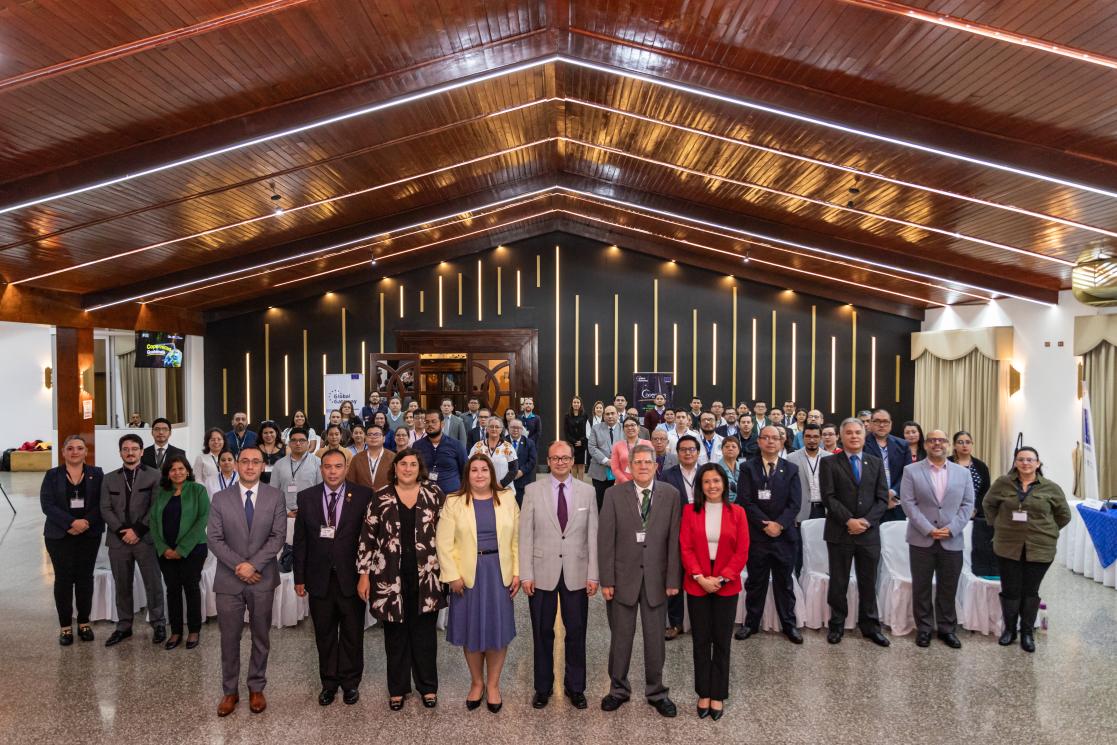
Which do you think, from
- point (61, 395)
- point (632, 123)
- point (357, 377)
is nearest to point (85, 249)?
point (61, 395)

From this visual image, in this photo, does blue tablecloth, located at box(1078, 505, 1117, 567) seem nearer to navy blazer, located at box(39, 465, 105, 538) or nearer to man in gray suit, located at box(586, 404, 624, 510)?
man in gray suit, located at box(586, 404, 624, 510)

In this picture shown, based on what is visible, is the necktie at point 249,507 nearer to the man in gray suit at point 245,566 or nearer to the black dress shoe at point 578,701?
the man in gray suit at point 245,566

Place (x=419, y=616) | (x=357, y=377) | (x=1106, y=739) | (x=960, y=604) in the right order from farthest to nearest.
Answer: (x=357, y=377) → (x=960, y=604) → (x=419, y=616) → (x=1106, y=739)

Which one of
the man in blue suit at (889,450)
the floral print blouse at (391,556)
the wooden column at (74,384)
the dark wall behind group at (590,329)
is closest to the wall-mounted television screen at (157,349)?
the wooden column at (74,384)

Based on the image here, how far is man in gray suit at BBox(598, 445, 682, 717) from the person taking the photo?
12.7 feet

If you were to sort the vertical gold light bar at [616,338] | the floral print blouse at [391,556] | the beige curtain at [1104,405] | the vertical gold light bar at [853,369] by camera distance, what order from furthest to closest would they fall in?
the vertical gold light bar at [616,338]
the vertical gold light bar at [853,369]
the beige curtain at [1104,405]
the floral print blouse at [391,556]

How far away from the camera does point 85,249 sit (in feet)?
27.9

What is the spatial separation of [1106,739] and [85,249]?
10508 millimetres

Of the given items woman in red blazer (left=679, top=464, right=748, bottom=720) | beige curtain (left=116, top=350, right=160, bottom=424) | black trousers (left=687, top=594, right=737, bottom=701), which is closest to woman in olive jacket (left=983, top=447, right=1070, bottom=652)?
woman in red blazer (left=679, top=464, right=748, bottom=720)

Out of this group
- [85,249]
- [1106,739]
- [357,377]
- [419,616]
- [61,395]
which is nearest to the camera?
[1106,739]

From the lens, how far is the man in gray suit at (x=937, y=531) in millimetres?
4883

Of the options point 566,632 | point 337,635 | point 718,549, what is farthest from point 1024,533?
point 337,635

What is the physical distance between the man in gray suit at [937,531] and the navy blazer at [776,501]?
2.82ft

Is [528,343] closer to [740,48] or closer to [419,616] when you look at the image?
[740,48]
